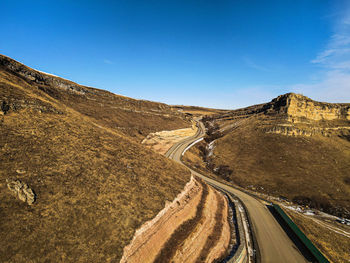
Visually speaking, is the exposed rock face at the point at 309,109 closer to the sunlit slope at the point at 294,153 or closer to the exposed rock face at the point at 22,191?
the sunlit slope at the point at 294,153

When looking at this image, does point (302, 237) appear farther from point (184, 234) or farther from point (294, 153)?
point (294, 153)

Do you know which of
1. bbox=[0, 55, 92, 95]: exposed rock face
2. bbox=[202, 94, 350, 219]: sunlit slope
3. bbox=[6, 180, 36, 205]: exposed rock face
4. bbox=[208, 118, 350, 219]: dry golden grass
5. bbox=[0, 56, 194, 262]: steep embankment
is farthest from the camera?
bbox=[0, 55, 92, 95]: exposed rock face

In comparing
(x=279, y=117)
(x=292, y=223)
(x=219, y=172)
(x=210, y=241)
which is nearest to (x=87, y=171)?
(x=210, y=241)

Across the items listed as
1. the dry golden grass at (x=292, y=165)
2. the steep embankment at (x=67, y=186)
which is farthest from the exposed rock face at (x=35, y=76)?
the dry golden grass at (x=292, y=165)

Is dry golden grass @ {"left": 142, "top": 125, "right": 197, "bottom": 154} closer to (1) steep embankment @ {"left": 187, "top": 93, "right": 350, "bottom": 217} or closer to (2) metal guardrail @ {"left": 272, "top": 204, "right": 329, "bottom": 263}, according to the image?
(1) steep embankment @ {"left": 187, "top": 93, "right": 350, "bottom": 217}

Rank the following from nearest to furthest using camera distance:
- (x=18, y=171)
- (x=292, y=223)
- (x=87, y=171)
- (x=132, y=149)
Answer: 1. (x=18, y=171)
2. (x=87, y=171)
3. (x=292, y=223)
4. (x=132, y=149)

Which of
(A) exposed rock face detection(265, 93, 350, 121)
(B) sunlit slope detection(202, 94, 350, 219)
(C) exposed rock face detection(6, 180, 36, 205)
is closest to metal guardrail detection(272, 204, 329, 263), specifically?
(B) sunlit slope detection(202, 94, 350, 219)

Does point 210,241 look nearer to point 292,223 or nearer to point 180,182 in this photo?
point 180,182
